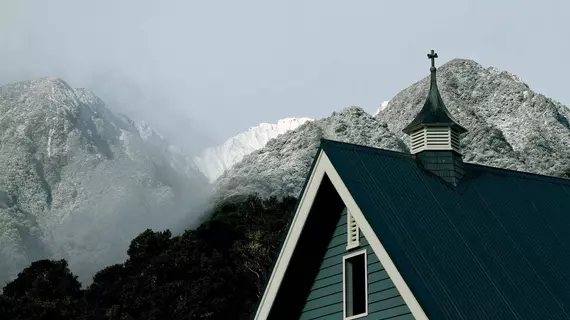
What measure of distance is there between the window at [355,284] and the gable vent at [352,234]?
0.14m

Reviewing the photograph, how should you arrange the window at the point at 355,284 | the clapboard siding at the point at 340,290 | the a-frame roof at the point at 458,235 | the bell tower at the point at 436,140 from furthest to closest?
the bell tower at the point at 436,140 < the window at the point at 355,284 < the clapboard siding at the point at 340,290 < the a-frame roof at the point at 458,235

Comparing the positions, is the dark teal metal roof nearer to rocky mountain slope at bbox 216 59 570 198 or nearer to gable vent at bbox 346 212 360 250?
gable vent at bbox 346 212 360 250

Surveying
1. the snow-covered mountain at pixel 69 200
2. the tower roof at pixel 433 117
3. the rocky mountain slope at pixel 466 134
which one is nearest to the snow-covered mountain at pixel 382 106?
the rocky mountain slope at pixel 466 134

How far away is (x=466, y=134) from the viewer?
122 metres

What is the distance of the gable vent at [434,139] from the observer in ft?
69.9

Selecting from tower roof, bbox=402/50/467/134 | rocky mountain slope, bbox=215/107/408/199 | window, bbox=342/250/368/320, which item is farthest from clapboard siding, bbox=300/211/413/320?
rocky mountain slope, bbox=215/107/408/199

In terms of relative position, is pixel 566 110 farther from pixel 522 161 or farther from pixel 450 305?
pixel 450 305

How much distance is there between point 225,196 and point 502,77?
42078 millimetres

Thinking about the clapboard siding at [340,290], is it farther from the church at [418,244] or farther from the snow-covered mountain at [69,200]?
the snow-covered mountain at [69,200]

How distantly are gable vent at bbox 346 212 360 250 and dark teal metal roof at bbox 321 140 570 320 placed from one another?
533 mm

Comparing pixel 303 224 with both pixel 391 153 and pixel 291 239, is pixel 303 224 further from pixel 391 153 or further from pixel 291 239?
pixel 391 153

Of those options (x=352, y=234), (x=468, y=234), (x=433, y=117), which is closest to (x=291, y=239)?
(x=352, y=234)

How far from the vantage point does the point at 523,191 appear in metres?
20.8

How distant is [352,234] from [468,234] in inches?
67.3
